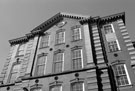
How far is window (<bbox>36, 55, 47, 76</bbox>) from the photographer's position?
21062 millimetres

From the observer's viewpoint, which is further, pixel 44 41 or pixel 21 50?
pixel 21 50

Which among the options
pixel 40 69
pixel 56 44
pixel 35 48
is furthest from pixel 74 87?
pixel 35 48

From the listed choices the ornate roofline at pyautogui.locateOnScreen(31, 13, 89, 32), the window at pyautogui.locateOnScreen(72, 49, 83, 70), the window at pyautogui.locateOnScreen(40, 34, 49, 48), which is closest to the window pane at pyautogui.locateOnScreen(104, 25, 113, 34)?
the window at pyautogui.locateOnScreen(72, 49, 83, 70)

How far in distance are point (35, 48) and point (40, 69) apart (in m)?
3.98

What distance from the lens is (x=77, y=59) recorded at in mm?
20531

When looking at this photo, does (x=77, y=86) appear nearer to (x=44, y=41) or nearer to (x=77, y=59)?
(x=77, y=59)

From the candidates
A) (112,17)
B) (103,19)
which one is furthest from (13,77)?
(112,17)

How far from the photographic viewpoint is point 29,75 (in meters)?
20.7

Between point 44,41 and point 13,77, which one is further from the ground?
point 44,41

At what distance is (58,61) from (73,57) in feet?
6.83

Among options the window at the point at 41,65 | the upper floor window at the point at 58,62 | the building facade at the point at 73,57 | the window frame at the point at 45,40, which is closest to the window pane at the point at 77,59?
the building facade at the point at 73,57

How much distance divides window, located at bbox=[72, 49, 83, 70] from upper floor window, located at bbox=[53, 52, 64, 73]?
1.62 meters

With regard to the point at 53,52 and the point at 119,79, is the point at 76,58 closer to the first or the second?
the point at 53,52

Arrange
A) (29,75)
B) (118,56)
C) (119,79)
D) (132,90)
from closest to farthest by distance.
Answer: (132,90), (119,79), (118,56), (29,75)
